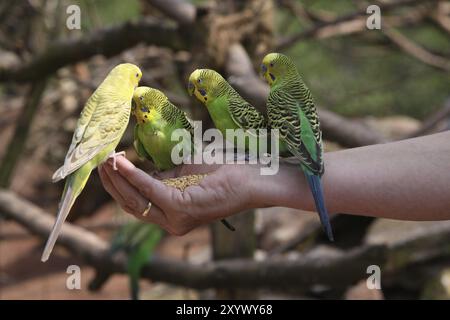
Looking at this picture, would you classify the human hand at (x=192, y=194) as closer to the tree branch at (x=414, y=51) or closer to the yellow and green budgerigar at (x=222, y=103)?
the yellow and green budgerigar at (x=222, y=103)

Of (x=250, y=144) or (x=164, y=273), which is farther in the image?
(x=164, y=273)

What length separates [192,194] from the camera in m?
1.43

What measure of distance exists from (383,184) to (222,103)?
1.20ft

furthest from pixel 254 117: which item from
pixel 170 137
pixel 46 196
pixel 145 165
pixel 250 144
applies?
pixel 46 196

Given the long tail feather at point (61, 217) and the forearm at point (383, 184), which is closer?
the long tail feather at point (61, 217)

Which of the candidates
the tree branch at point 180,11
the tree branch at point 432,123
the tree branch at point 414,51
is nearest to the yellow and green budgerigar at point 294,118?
the tree branch at point 180,11

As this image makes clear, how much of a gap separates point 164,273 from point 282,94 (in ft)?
5.45

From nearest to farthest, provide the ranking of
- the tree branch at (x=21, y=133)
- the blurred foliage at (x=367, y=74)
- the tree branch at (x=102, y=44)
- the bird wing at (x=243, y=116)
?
Result: 1. the bird wing at (x=243, y=116)
2. the tree branch at (x=102, y=44)
3. the tree branch at (x=21, y=133)
4. the blurred foliage at (x=367, y=74)

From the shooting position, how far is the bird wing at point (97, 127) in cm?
133

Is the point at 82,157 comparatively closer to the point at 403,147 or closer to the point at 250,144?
the point at 250,144

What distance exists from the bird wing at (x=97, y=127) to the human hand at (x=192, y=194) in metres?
0.07

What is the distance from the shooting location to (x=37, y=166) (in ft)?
19.1

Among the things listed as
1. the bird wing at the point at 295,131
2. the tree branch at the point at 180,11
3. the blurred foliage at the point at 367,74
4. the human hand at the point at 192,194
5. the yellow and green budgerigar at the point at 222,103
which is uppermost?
the blurred foliage at the point at 367,74

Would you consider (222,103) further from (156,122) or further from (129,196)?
(129,196)
